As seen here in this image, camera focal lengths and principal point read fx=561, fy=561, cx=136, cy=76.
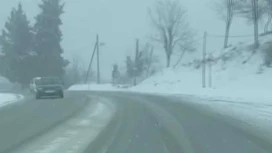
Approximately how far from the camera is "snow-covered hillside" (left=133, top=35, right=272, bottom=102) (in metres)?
55.4

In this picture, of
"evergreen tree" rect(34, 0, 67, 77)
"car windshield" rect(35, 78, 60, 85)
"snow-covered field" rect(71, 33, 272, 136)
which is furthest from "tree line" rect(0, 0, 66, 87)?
"car windshield" rect(35, 78, 60, 85)

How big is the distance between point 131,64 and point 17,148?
4310 inches

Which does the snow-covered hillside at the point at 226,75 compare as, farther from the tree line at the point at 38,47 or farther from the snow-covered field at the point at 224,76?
the tree line at the point at 38,47

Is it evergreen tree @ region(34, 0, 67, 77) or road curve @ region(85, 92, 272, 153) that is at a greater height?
evergreen tree @ region(34, 0, 67, 77)

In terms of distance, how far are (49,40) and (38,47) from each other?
1.88 m

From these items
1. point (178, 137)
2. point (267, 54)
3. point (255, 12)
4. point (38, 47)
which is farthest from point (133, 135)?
point (38, 47)

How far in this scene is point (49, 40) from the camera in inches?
3177

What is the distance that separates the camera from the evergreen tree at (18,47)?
262 ft

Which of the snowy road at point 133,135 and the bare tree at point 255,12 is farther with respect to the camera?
the bare tree at point 255,12

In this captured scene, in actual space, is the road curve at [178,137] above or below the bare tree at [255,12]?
below

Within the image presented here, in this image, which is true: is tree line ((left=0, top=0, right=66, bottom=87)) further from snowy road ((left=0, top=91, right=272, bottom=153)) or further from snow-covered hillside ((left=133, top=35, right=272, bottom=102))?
snowy road ((left=0, top=91, right=272, bottom=153))

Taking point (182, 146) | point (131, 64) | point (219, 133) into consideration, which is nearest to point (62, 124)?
point (219, 133)

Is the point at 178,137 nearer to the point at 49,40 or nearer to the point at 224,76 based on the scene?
the point at 224,76

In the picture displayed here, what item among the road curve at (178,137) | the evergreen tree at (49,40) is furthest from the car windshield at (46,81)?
the evergreen tree at (49,40)
